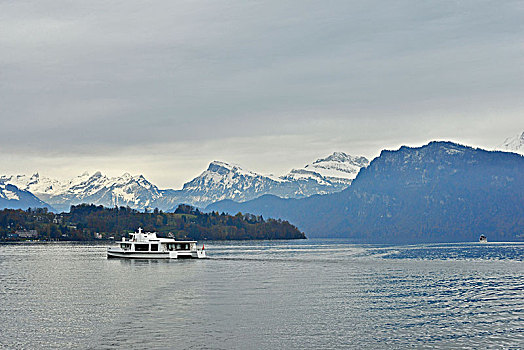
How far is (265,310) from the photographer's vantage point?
8438cm

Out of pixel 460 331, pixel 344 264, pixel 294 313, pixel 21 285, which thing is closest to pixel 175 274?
pixel 21 285

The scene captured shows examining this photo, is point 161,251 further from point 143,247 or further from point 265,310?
point 265,310

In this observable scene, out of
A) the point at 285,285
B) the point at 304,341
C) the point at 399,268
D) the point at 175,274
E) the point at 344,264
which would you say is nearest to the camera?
the point at 304,341

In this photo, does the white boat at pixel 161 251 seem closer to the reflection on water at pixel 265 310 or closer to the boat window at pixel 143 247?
the boat window at pixel 143 247

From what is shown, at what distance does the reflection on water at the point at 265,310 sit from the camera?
2645 inches

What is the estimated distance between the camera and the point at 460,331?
7088 cm

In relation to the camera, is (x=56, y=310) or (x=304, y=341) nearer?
(x=304, y=341)

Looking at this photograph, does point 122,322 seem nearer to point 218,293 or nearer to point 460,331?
point 218,293

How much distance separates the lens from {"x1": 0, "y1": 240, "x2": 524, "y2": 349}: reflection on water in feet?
220

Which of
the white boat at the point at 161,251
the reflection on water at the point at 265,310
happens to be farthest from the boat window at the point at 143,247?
the reflection on water at the point at 265,310

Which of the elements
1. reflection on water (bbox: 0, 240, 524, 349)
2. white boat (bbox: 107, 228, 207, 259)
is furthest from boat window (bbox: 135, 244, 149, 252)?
reflection on water (bbox: 0, 240, 524, 349)

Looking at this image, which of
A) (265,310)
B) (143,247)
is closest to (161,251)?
(143,247)

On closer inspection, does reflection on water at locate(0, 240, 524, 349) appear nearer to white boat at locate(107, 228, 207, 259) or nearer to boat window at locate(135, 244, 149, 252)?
white boat at locate(107, 228, 207, 259)

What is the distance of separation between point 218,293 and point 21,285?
134 ft
